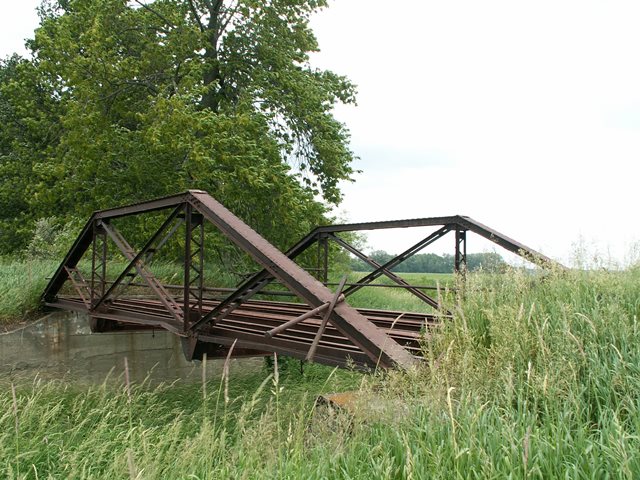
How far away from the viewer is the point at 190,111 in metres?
13.1

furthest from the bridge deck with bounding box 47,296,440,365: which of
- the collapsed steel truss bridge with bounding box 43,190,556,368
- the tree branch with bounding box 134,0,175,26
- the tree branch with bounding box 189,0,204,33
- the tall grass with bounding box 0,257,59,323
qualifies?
the tree branch with bounding box 189,0,204,33

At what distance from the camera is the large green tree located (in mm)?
13242

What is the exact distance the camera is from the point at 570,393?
8.94 feet

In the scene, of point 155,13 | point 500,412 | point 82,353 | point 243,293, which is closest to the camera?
point 500,412

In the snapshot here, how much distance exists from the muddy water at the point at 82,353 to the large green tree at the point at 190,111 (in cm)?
390

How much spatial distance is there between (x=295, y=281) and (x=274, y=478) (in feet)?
7.14

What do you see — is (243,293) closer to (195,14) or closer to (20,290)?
(20,290)

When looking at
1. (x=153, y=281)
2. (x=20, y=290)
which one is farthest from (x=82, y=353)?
(x=153, y=281)

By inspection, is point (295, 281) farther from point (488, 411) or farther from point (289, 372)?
point (289, 372)

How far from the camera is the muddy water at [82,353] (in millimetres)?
9742

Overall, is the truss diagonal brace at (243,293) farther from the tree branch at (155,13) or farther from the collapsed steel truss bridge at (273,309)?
the tree branch at (155,13)

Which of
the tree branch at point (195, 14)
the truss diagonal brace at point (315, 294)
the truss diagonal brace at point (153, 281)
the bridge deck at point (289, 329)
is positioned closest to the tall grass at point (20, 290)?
the bridge deck at point (289, 329)

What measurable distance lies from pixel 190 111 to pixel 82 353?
18.7 feet

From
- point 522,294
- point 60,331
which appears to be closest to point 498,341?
point 522,294
